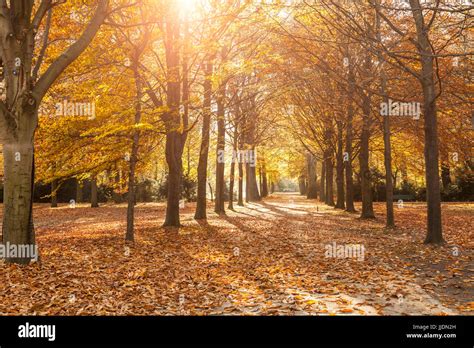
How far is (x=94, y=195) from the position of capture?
1228 inches

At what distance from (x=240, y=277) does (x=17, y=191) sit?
5.09m

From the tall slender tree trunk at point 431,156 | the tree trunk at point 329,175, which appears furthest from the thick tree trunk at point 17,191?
the tree trunk at point 329,175

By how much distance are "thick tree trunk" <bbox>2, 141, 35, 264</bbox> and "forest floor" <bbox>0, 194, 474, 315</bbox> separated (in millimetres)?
638

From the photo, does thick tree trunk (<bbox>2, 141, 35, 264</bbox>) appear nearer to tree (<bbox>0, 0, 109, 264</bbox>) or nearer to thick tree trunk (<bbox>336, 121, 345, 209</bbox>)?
tree (<bbox>0, 0, 109, 264</bbox>)

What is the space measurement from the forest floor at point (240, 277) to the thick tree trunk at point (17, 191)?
0.64 metres

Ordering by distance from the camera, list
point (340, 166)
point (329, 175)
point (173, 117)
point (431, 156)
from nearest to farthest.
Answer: point (431, 156)
point (173, 117)
point (340, 166)
point (329, 175)

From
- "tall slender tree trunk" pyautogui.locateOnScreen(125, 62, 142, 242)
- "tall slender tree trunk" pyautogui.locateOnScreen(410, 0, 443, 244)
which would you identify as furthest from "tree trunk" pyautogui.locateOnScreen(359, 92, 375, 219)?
"tall slender tree trunk" pyautogui.locateOnScreen(125, 62, 142, 242)

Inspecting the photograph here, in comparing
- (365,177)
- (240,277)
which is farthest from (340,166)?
(240,277)

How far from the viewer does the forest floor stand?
6211 millimetres

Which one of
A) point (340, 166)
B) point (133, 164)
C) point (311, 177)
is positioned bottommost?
point (133, 164)

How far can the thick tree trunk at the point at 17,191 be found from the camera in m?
8.66

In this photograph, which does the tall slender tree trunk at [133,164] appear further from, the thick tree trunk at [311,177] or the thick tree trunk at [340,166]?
the thick tree trunk at [311,177]

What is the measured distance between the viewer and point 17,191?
870 centimetres

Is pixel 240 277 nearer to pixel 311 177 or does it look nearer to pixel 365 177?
pixel 365 177
